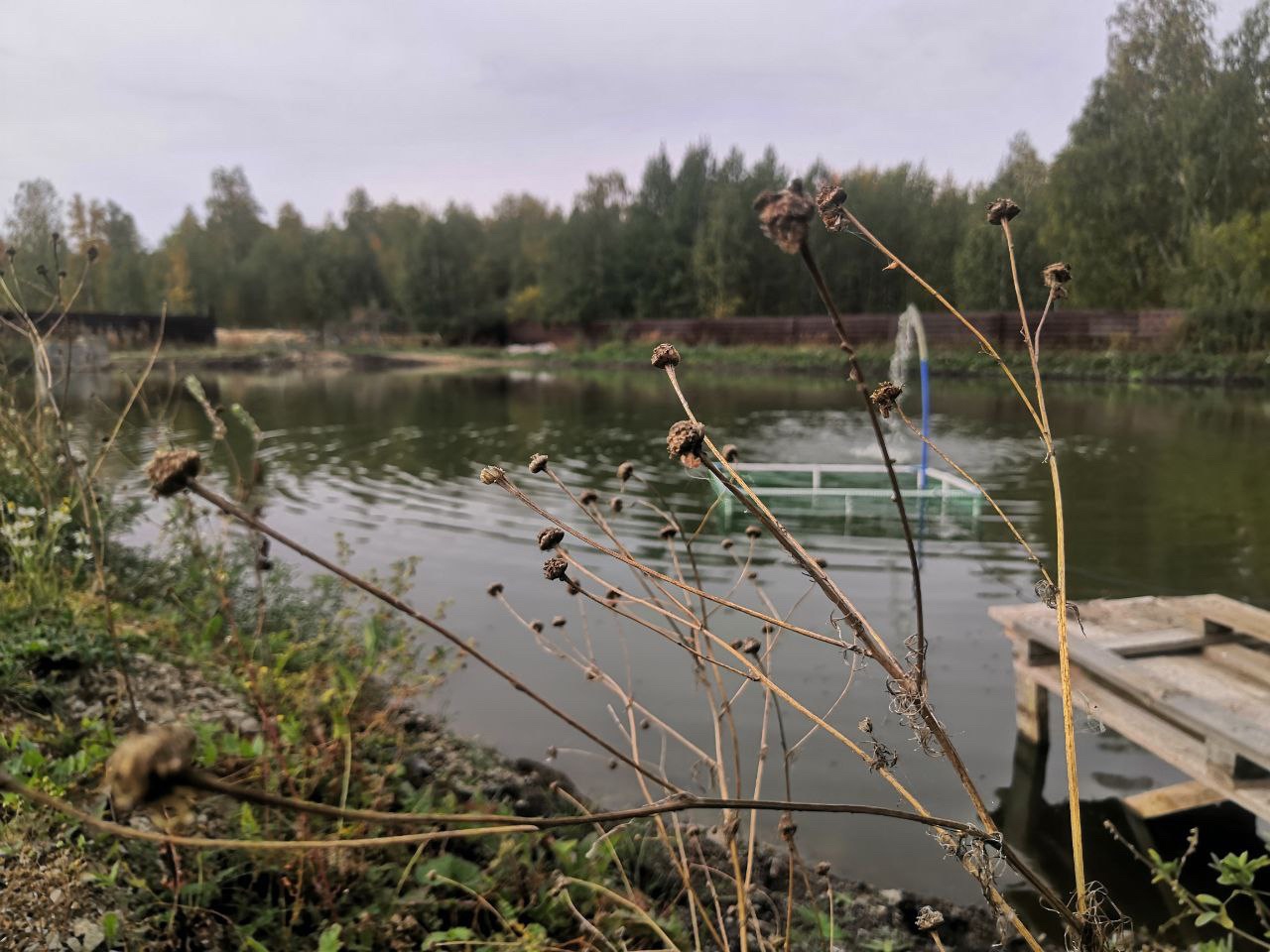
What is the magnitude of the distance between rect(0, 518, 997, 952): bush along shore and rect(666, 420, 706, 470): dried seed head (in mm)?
936

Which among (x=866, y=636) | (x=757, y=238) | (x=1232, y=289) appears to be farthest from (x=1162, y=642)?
(x=757, y=238)

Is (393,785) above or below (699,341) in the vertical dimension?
below

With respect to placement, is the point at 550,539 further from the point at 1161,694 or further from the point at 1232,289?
the point at 1232,289

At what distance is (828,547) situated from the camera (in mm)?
7676

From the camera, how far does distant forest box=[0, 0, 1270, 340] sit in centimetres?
2825

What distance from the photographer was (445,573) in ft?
23.7

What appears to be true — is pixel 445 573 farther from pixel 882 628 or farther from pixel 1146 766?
pixel 1146 766

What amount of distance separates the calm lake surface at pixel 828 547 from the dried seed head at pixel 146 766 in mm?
827

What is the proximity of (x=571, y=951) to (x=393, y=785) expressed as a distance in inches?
41.4

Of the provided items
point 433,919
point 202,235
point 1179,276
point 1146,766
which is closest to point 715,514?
point 1146,766

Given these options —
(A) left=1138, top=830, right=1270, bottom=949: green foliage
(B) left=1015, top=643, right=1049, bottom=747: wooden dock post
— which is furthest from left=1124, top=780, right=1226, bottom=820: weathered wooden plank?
(B) left=1015, top=643, right=1049, bottom=747: wooden dock post

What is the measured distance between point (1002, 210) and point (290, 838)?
257 centimetres

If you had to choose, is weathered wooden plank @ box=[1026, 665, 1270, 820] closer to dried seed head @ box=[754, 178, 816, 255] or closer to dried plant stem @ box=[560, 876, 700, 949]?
dried plant stem @ box=[560, 876, 700, 949]

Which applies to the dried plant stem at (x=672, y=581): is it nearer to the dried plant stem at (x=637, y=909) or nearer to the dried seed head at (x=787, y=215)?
the dried seed head at (x=787, y=215)
